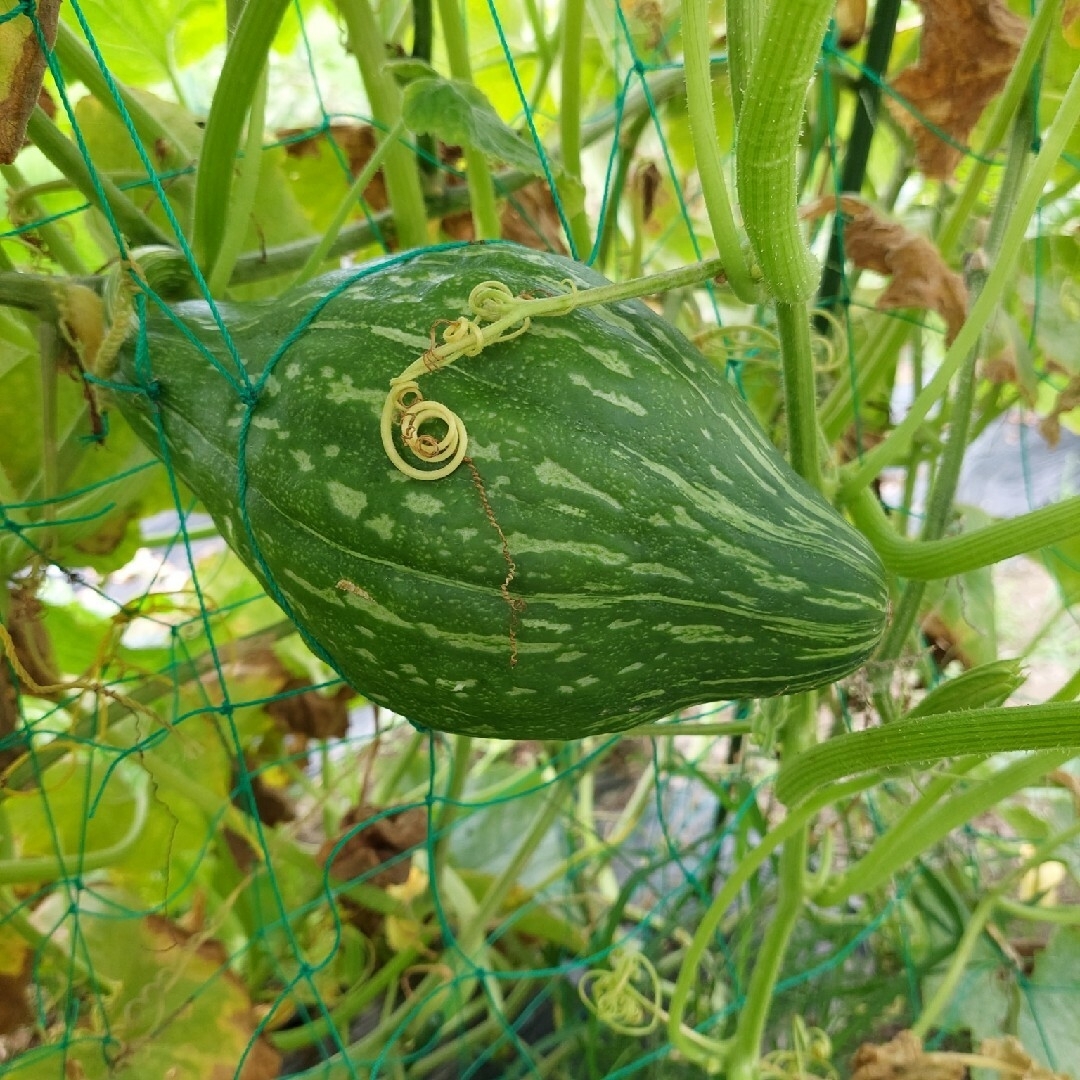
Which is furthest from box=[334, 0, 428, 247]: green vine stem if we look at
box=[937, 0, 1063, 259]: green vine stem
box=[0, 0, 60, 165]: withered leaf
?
box=[937, 0, 1063, 259]: green vine stem

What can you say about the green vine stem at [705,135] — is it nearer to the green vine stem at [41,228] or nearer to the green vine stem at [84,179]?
the green vine stem at [84,179]

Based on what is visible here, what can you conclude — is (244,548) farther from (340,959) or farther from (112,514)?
(340,959)

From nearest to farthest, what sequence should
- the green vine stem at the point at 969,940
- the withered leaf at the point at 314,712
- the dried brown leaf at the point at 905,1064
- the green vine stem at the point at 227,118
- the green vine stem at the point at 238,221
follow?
the green vine stem at the point at 227,118 < the green vine stem at the point at 238,221 < the dried brown leaf at the point at 905,1064 < the green vine stem at the point at 969,940 < the withered leaf at the point at 314,712

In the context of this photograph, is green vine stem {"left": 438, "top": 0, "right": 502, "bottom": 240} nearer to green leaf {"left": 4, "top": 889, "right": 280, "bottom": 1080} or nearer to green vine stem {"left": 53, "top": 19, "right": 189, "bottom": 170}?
green vine stem {"left": 53, "top": 19, "right": 189, "bottom": 170}

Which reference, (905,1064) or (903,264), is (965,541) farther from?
(905,1064)

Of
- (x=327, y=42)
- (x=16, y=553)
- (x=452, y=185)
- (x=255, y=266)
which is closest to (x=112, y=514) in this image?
(x=16, y=553)

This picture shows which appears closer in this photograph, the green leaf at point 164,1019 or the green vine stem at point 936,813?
the green vine stem at point 936,813

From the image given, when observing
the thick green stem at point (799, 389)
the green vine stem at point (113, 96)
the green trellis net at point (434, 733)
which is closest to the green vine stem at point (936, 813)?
the green trellis net at point (434, 733)

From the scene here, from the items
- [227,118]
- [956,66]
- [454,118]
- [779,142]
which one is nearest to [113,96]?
[227,118]
